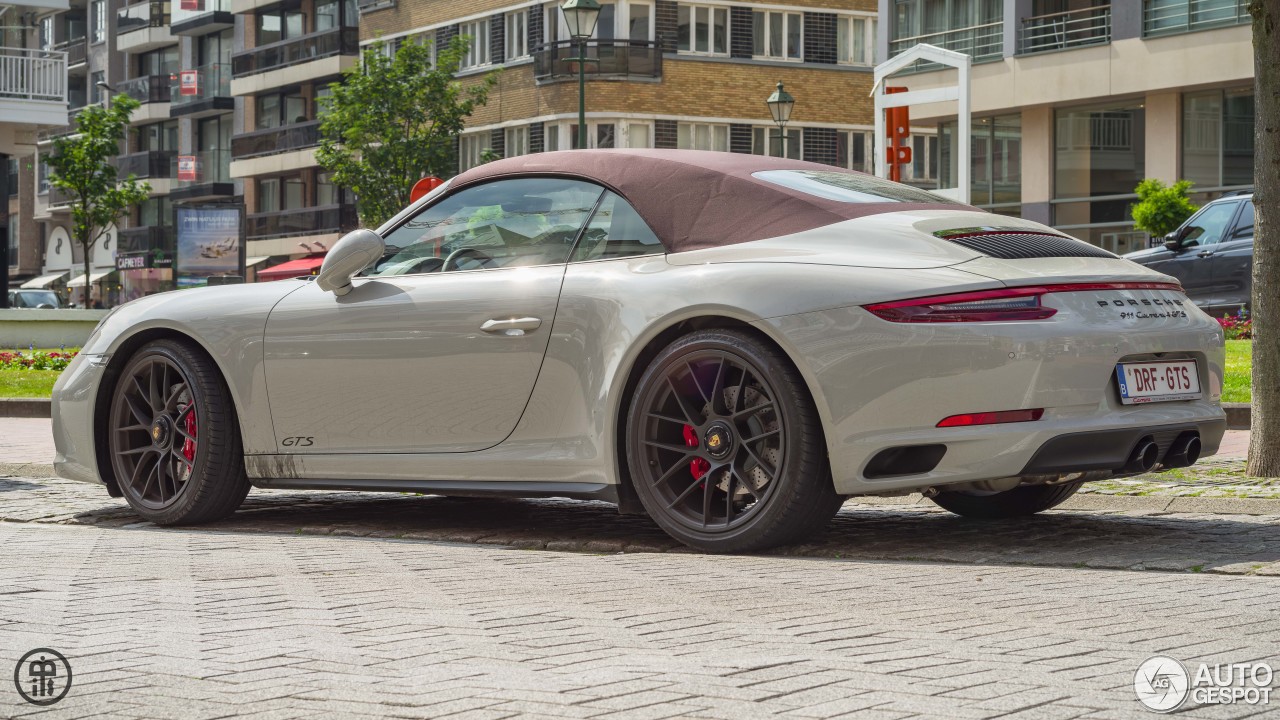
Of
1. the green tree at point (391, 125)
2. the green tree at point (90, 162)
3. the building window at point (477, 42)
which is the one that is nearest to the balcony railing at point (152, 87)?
the building window at point (477, 42)

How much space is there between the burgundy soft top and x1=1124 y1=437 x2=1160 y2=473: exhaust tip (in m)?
1.16

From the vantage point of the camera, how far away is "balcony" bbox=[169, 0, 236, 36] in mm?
74625

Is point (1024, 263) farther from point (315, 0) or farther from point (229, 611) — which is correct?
point (315, 0)

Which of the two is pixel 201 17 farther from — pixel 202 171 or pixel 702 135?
pixel 702 135

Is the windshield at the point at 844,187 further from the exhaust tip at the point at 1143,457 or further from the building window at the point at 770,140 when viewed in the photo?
the building window at the point at 770,140

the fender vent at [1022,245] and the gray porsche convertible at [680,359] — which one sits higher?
the fender vent at [1022,245]

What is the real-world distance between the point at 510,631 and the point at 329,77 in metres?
64.5

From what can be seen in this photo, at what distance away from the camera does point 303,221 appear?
6781 centimetres

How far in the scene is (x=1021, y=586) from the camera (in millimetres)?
4961

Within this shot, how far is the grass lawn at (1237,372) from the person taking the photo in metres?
11.9
